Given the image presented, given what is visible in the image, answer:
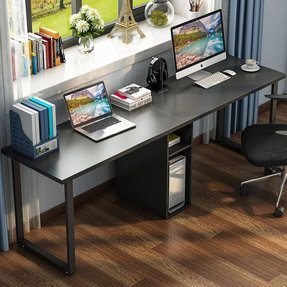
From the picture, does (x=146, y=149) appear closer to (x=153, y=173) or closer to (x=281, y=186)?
(x=153, y=173)

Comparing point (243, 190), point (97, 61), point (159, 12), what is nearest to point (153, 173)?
point (243, 190)

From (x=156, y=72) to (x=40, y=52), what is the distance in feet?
2.49

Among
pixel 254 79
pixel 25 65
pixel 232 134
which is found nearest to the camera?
pixel 25 65

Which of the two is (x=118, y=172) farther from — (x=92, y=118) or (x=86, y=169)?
(x=86, y=169)

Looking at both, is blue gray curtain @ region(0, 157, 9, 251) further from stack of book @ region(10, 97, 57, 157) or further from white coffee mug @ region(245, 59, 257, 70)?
white coffee mug @ region(245, 59, 257, 70)

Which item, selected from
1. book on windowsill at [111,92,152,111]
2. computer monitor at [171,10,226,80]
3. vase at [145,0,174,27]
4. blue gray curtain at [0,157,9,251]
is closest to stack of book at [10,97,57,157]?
blue gray curtain at [0,157,9,251]

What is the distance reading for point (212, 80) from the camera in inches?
230

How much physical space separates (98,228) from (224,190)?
0.95 meters

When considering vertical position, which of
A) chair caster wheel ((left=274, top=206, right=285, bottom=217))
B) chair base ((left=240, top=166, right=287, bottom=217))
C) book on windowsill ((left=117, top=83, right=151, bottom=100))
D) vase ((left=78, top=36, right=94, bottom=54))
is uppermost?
vase ((left=78, top=36, right=94, bottom=54))

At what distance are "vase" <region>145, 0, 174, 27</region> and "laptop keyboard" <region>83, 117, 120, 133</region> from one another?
3.61ft

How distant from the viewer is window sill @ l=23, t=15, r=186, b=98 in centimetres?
530

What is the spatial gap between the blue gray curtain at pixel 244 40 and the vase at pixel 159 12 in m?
0.42

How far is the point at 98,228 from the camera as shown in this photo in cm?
555

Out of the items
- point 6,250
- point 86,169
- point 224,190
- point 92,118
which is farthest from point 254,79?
point 6,250
